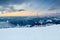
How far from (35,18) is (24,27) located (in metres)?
0.20

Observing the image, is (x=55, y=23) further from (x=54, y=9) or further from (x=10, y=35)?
(x=10, y=35)

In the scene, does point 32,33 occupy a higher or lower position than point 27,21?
lower

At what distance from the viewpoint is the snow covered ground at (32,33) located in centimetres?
143

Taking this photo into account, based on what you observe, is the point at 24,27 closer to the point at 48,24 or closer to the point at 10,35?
the point at 10,35

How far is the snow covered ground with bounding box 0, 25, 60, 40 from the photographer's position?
1435 mm

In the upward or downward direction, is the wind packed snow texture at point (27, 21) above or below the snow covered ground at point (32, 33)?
above

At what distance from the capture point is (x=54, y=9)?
1.42 metres

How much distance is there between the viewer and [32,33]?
1444 millimetres

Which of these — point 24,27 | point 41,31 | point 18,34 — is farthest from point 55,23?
point 18,34

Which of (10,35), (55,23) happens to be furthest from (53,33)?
(10,35)

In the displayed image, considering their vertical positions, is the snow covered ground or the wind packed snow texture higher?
the wind packed snow texture

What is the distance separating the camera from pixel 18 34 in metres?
1.44

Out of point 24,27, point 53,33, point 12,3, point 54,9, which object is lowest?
point 53,33

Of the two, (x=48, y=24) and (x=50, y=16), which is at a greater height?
(x=50, y=16)
